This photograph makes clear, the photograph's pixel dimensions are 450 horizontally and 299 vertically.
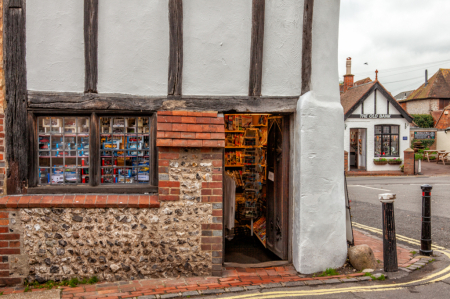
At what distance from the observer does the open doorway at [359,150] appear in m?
22.8

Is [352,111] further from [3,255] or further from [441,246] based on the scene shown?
[3,255]

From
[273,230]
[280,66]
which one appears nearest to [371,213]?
[273,230]

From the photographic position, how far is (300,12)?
498cm

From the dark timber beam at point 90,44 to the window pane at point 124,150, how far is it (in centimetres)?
53

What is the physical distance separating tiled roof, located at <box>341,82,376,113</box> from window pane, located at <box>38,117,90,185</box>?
19903 millimetres

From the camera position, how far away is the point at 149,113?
492 cm

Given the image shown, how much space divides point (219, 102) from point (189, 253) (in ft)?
6.92

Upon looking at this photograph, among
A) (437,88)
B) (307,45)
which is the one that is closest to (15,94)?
(307,45)

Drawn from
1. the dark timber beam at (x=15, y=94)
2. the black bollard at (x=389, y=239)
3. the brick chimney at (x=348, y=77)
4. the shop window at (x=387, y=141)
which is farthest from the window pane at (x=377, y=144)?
the dark timber beam at (x=15, y=94)

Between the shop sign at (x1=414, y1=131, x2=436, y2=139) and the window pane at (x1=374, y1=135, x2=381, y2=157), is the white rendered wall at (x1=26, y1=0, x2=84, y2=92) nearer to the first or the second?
the window pane at (x1=374, y1=135, x2=381, y2=157)

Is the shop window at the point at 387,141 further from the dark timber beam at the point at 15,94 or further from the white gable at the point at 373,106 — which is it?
the dark timber beam at the point at 15,94

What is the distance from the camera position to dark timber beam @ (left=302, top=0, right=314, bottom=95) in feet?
16.2

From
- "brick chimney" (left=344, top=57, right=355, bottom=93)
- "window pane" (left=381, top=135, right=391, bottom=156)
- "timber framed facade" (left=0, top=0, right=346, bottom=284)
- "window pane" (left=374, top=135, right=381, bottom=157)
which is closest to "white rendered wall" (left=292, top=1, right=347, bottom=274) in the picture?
"timber framed facade" (left=0, top=0, right=346, bottom=284)

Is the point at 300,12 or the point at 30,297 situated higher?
the point at 300,12
